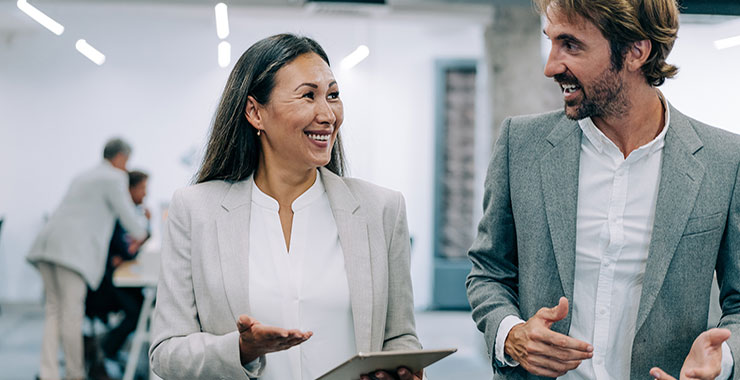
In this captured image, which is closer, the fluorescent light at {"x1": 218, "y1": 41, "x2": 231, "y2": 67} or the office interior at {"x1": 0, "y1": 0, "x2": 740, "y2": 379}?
the fluorescent light at {"x1": 218, "y1": 41, "x2": 231, "y2": 67}

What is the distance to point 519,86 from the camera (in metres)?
5.31

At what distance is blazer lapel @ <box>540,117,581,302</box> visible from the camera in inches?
66.9

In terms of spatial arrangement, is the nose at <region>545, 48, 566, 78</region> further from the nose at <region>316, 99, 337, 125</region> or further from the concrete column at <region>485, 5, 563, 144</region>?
the concrete column at <region>485, 5, 563, 144</region>

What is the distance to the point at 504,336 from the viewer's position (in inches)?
66.4

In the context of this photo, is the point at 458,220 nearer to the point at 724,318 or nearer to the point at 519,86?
the point at 519,86

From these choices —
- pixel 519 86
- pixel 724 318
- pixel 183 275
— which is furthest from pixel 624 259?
pixel 519 86

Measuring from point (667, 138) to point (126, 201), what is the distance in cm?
384

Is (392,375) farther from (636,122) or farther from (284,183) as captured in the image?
(636,122)

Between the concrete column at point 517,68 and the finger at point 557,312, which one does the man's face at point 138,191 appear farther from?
the finger at point 557,312

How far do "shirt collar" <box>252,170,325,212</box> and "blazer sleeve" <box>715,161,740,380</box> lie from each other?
0.94 metres

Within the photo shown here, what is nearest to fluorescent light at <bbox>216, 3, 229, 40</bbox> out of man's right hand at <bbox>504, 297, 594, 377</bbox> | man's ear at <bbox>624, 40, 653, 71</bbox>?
man's ear at <bbox>624, 40, 653, 71</bbox>

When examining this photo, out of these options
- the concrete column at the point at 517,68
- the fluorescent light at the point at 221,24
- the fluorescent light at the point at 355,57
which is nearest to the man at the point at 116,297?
the fluorescent light at the point at 221,24

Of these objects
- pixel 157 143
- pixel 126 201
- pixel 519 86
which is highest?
pixel 519 86

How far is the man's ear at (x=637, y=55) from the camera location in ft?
5.63
